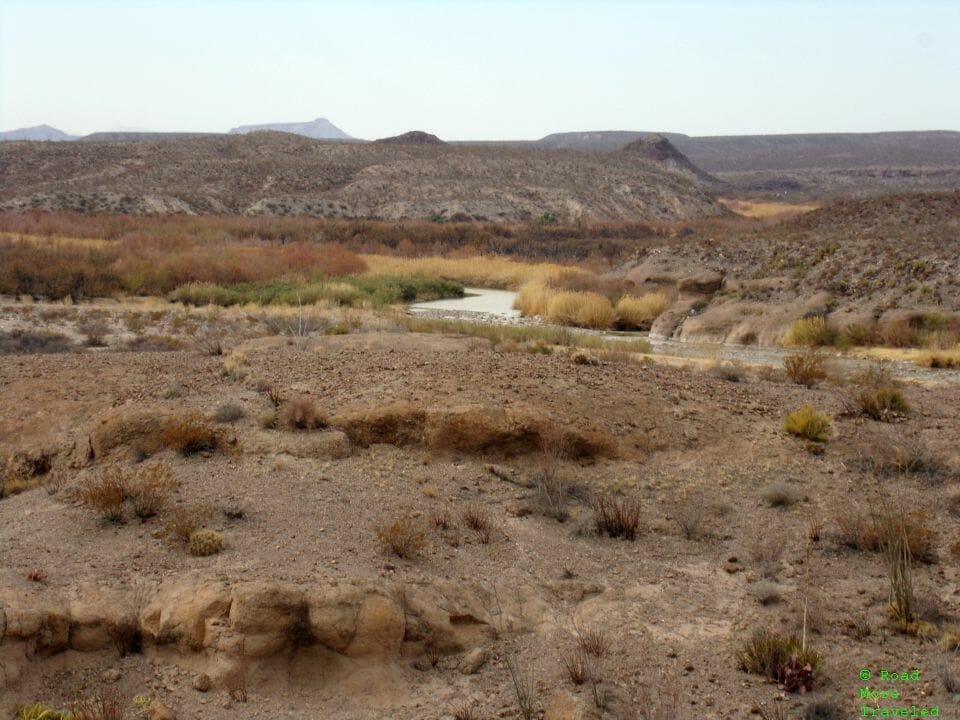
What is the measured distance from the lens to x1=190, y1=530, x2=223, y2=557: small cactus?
283 inches

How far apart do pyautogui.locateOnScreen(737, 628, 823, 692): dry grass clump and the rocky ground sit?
4.0 inches

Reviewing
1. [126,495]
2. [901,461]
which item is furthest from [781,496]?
[126,495]

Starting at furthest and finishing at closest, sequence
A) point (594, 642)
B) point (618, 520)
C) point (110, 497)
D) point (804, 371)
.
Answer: point (804, 371) < point (618, 520) < point (110, 497) < point (594, 642)

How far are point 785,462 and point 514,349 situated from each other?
21.6 feet

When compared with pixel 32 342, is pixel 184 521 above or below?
above

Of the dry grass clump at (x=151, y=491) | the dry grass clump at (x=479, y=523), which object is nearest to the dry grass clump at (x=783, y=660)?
the dry grass clump at (x=479, y=523)

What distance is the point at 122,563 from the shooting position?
279 inches

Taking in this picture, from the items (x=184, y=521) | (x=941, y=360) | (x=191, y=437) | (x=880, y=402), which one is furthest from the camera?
(x=941, y=360)

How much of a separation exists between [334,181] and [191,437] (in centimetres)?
6100

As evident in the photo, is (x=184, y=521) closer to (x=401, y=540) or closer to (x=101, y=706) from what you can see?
(x=401, y=540)

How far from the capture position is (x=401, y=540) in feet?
24.1

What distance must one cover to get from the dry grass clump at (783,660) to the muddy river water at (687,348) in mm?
9778

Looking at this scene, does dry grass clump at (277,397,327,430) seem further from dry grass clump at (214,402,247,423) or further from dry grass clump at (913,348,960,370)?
dry grass clump at (913,348,960,370)

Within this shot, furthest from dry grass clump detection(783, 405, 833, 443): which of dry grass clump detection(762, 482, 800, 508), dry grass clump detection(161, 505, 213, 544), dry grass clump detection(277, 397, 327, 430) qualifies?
dry grass clump detection(161, 505, 213, 544)
